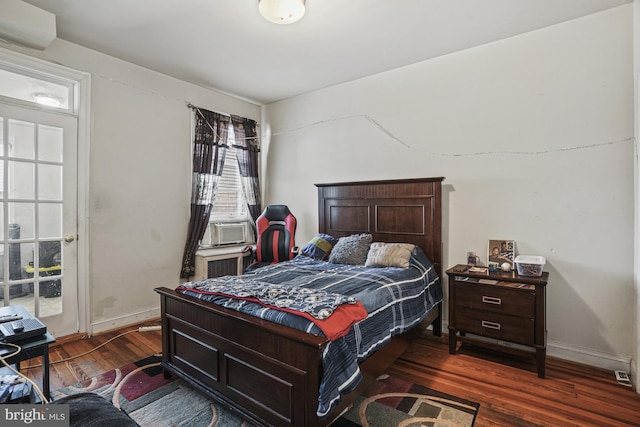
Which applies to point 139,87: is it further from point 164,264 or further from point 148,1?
point 164,264

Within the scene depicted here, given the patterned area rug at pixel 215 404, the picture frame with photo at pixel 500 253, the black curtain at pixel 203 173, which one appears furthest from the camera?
the black curtain at pixel 203 173

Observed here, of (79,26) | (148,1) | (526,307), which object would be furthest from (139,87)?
(526,307)

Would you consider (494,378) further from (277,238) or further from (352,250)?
(277,238)

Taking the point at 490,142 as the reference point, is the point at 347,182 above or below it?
below

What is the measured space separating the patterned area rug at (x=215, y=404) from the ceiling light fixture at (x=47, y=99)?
7.68 ft

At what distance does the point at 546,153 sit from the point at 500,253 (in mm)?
902

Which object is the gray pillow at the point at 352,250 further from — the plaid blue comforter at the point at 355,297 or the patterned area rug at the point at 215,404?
the patterned area rug at the point at 215,404

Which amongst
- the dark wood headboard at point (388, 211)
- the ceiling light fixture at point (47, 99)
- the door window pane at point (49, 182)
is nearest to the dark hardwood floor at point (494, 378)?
the dark wood headboard at point (388, 211)

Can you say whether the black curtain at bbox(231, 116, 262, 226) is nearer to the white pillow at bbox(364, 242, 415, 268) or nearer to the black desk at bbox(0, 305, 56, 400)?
the white pillow at bbox(364, 242, 415, 268)

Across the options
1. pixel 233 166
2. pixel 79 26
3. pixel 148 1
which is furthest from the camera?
pixel 233 166

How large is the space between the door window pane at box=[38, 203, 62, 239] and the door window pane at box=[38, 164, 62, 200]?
0.26 ft

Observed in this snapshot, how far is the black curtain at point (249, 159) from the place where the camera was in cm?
440

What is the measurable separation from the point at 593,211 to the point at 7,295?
15.3 feet

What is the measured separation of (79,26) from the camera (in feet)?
8.95
